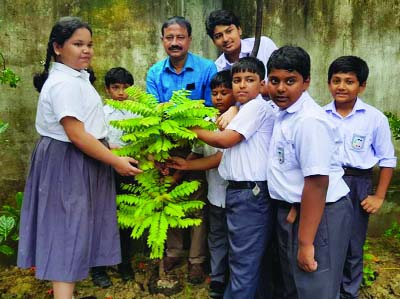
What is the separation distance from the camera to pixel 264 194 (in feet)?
10.5

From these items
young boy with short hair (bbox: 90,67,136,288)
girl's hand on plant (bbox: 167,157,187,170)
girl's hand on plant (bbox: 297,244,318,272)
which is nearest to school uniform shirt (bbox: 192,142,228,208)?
girl's hand on plant (bbox: 167,157,187,170)

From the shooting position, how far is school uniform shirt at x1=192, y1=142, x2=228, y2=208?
146 inches

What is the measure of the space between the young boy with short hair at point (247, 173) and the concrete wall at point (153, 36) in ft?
5.77

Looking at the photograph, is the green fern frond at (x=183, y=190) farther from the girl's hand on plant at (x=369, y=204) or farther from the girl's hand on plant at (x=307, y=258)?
the girl's hand on plant at (x=369, y=204)

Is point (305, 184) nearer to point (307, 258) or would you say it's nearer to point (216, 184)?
point (307, 258)

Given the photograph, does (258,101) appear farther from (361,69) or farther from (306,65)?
(361,69)

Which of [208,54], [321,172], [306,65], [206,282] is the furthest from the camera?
[208,54]

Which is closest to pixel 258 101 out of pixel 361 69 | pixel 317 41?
pixel 361 69

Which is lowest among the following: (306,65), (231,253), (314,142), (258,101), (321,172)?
(231,253)

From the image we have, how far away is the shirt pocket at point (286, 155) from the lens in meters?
2.71

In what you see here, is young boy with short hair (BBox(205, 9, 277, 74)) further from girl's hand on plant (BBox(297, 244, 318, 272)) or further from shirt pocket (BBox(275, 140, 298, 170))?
girl's hand on plant (BBox(297, 244, 318, 272))

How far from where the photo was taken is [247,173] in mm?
3213

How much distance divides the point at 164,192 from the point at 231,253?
78cm

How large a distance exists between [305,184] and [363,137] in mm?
1316
